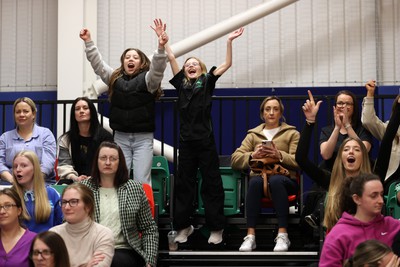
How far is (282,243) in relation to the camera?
670 centimetres

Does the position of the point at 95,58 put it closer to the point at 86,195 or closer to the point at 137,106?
the point at 137,106

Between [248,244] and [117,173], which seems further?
[248,244]

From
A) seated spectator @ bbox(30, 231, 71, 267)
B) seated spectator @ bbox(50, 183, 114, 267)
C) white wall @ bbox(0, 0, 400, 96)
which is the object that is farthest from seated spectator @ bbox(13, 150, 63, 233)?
white wall @ bbox(0, 0, 400, 96)

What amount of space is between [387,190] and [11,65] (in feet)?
18.5

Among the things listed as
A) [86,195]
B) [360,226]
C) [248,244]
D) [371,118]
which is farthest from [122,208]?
[371,118]

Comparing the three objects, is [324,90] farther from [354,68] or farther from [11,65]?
[11,65]

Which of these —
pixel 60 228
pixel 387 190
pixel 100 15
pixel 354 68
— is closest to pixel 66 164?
pixel 60 228

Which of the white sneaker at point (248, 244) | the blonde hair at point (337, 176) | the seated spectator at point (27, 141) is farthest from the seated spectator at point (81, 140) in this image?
the blonde hair at point (337, 176)

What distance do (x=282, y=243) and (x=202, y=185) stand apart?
85 centimetres

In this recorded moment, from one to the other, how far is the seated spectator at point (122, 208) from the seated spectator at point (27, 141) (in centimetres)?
100

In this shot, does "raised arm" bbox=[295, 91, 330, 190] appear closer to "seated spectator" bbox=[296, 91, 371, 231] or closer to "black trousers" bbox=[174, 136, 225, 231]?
"seated spectator" bbox=[296, 91, 371, 231]

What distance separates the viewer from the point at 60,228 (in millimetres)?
5844

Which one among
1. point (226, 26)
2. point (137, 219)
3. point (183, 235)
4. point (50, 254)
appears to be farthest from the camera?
point (226, 26)

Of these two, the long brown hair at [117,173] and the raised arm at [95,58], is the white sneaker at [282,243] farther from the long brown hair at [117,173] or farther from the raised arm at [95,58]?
the raised arm at [95,58]
